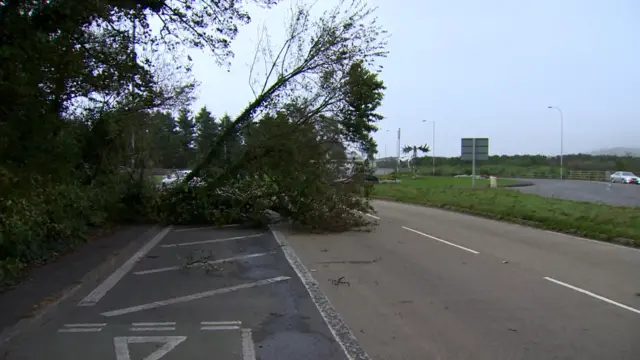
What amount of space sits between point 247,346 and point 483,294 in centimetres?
387

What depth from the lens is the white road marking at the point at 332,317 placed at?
533cm

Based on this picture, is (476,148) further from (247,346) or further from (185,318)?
(247,346)

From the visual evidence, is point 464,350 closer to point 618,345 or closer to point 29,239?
point 618,345

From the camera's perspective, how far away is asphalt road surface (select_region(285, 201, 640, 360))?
18.1ft

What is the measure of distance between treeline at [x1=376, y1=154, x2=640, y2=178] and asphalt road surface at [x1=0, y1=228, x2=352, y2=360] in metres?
60.3

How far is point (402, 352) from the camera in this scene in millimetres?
5312

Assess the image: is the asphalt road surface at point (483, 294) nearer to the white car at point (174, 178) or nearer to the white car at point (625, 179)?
the white car at point (174, 178)

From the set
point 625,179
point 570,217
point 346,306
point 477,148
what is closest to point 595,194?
point 477,148

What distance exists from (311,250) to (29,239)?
227 inches

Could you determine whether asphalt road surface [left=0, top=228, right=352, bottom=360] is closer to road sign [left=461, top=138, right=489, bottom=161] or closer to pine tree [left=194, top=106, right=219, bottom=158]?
pine tree [left=194, top=106, right=219, bottom=158]

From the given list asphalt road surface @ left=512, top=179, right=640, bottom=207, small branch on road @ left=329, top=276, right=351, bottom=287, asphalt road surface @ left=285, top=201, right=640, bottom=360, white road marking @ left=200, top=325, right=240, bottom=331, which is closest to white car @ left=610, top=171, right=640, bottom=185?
asphalt road surface @ left=512, top=179, right=640, bottom=207

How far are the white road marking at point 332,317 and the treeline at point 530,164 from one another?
2354 inches

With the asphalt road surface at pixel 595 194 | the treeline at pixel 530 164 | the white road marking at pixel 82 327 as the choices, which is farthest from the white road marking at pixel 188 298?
the treeline at pixel 530 164

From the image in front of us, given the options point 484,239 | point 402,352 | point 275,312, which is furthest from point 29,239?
point 484,239
